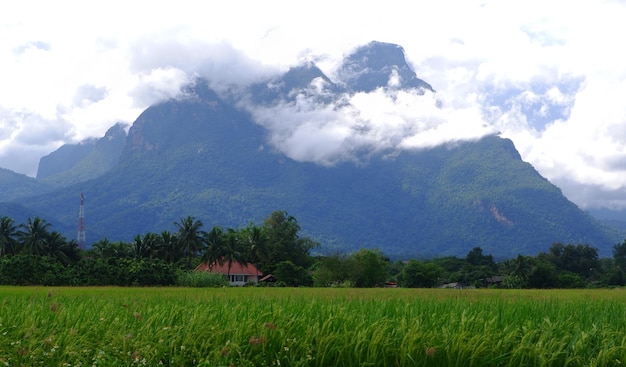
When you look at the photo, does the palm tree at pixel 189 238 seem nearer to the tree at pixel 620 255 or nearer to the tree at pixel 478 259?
the tree at pixel 478 259

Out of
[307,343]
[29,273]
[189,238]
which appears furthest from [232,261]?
[307,343]

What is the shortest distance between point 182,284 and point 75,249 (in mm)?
23938

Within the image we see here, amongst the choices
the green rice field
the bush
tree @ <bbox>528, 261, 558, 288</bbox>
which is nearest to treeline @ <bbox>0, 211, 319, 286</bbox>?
the bush

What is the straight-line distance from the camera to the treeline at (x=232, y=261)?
194ft

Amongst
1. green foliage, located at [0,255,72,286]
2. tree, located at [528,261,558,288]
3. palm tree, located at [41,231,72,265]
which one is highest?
palm tree, located at [41,231,72,265]

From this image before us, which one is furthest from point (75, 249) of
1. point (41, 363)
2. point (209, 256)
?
point (41, 363)

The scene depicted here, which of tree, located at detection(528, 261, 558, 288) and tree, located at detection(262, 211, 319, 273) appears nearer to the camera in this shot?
tree, located at detection(528, 261, 558, 288)

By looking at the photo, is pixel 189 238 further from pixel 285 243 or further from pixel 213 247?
pixel 285 243

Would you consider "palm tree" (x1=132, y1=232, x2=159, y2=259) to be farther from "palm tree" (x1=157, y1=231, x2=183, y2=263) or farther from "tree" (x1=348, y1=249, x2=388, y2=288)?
"tree" (x1=348, y1=249, x2=388, y2=288)

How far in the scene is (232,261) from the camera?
3593 inches

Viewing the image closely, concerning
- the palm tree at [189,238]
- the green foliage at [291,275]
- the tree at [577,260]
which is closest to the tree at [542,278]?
the green foliage at [291,275]

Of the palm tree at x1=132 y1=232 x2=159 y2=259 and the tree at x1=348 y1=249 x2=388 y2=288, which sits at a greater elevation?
the palm tree at x1=132 y1=232 x2=159 y2=259

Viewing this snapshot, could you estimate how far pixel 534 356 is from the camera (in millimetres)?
6320

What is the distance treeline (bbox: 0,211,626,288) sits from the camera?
59000 millimetres
